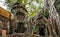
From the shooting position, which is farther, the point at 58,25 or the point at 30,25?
the point at 30,25

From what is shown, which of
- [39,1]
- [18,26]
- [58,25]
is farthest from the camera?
[39,1]

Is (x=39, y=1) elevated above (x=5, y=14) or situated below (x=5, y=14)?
above

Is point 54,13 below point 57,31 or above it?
above

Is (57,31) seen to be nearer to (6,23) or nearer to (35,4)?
(6,23)

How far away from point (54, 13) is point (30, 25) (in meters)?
1.06

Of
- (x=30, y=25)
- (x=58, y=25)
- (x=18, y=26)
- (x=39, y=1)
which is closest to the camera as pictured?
(x=58, y=25)

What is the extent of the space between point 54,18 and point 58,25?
0.19m

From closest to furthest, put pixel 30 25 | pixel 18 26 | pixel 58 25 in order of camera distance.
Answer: pixel 58 25, pixel 30 25, pixel 18 26

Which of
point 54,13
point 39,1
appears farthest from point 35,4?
point 54,13

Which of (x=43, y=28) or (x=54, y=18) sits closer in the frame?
(x=54, y=18)

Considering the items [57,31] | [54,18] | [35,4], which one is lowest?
[57,31]

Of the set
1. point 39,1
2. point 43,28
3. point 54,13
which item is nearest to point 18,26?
point 43,28

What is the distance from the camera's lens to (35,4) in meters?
11.3

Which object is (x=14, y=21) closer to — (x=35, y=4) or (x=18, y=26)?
(x=18, y=26)
